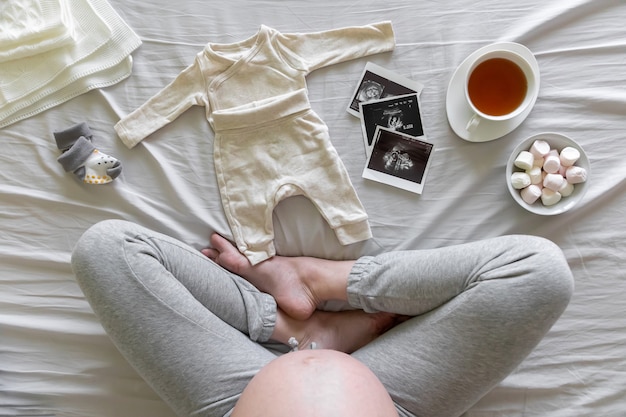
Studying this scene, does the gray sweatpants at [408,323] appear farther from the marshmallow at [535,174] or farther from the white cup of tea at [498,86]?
the white cup of tea at [498,86]

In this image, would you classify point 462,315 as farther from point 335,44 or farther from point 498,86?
point 335,44

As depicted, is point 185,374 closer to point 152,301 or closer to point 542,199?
point 152,301

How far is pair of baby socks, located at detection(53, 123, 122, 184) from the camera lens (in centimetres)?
95

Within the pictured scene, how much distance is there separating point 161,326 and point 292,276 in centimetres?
25

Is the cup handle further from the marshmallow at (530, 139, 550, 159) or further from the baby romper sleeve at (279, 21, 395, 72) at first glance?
the baby romper sleeve at (279, 21, 395, 72)

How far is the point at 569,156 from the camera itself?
0.89 metres

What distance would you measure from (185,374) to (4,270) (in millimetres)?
442

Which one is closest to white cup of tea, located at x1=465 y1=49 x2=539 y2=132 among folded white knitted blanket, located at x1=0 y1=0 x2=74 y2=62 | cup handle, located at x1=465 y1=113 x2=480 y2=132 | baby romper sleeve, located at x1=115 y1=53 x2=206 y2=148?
cup handle, located at x1=465 y1=113 x2=480 y2=132

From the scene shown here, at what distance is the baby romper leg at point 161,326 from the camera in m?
0.83

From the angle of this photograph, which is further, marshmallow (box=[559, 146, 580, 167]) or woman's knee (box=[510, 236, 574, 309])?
marshmallow (box=[559, 146, 580, 167])

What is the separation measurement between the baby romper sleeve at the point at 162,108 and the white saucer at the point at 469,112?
1.56 ft

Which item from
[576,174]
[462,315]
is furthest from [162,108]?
[576,174]

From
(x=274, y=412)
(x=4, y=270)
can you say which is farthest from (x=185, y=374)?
(x=4, y=270)

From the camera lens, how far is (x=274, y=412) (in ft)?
2.22
